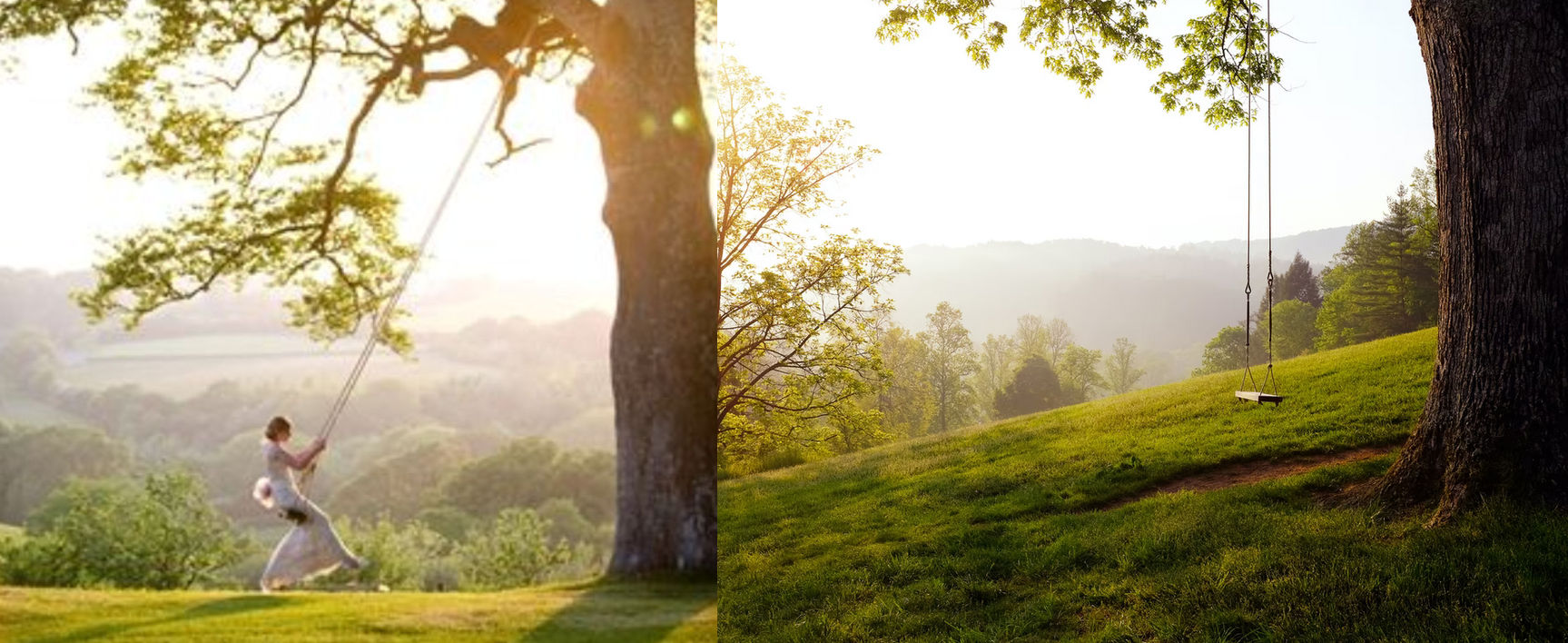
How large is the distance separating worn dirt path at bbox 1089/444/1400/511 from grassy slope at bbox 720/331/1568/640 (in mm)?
218

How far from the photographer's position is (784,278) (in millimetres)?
23391

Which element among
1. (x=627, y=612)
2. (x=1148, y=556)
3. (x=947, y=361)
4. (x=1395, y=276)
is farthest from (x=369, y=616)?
(x=1395, y=276)

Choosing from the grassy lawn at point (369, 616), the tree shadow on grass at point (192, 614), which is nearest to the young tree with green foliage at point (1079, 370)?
the grassy lawn at point (369, 616)

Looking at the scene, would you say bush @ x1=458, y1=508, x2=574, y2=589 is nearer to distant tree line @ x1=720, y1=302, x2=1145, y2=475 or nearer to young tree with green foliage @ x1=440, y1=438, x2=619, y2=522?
distant tree line @ x1=720, y1=302, x2=1145, y2=475

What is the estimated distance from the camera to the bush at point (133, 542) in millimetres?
17188

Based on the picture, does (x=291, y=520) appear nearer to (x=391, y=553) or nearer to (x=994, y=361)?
(x=391, y=553)

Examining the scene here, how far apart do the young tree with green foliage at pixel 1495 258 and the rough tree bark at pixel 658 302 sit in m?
5.73

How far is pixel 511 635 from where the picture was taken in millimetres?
5629

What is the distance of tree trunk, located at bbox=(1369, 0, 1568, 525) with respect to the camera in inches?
273

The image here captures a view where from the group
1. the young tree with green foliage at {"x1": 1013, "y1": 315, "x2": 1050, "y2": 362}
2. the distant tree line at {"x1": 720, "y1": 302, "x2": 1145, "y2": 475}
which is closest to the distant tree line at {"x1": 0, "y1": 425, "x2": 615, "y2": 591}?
the distant tree line at {"x1": 720, "y1": 302, "x2": 1145, "y2": 475}

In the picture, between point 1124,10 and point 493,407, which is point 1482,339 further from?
point 493,407

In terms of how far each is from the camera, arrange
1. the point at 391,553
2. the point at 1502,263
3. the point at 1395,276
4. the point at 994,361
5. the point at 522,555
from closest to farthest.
→ the point at 1502,263, the point at 522,555, the point at 391,553, the point at 1395,276, the point at 994,361

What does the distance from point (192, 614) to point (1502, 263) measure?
32.8 ft

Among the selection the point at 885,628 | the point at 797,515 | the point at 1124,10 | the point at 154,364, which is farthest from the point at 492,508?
the point at 154,364
